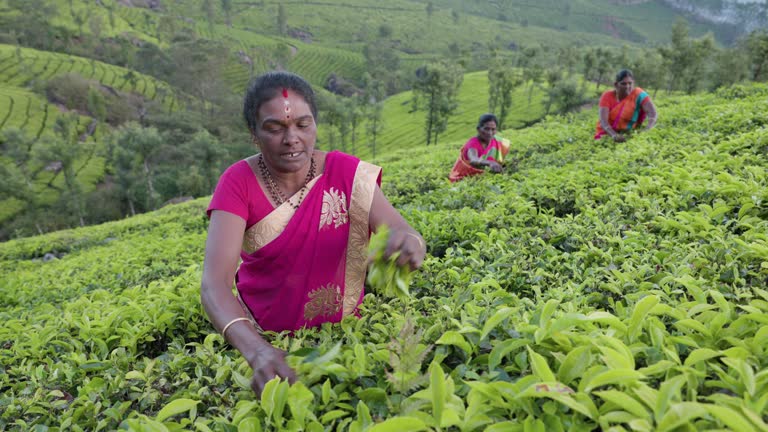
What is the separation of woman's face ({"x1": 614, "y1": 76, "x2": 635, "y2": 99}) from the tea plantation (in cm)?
378

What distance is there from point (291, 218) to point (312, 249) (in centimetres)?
26

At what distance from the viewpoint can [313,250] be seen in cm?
292

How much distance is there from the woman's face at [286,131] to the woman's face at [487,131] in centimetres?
589

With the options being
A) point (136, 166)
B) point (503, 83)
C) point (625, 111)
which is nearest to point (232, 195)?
point (625, 111)

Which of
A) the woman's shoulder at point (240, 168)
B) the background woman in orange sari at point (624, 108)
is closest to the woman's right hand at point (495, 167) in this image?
the background woman in orange sari at point (624, 108)

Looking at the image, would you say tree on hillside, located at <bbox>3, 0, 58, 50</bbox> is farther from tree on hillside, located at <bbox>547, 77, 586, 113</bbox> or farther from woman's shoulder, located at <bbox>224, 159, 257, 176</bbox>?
woman's shoulder, located at <bbox>224, 159, 257, 176</bbox>

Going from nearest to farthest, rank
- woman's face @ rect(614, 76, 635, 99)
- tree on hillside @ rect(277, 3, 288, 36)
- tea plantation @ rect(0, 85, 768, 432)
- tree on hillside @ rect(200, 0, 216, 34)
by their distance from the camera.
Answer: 1. tea plantation @ rect(0, 85, 768, 432)
2. woman's face @ rect(614, 76, 635, 99)
3. tree on hillside @ rect(200, 0, 216, 34)
4. tree on hillside @ rect(277, 3, 288, 36)

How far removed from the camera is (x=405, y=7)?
520ft

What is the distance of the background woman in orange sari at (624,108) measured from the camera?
769 centimetres

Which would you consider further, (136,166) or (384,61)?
(384,61)

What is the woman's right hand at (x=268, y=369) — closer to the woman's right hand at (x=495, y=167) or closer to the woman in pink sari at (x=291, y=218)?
the woman in pink sari at (x=291, y=218)

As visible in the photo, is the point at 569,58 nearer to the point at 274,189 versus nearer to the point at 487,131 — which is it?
the point at 487,131

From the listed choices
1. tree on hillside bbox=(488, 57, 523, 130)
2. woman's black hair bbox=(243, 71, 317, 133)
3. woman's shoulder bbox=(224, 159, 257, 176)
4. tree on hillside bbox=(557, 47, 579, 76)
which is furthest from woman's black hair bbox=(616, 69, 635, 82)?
tree on hillside bbox=(557, 47, 579, 76)

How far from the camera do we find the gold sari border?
2.93 m
